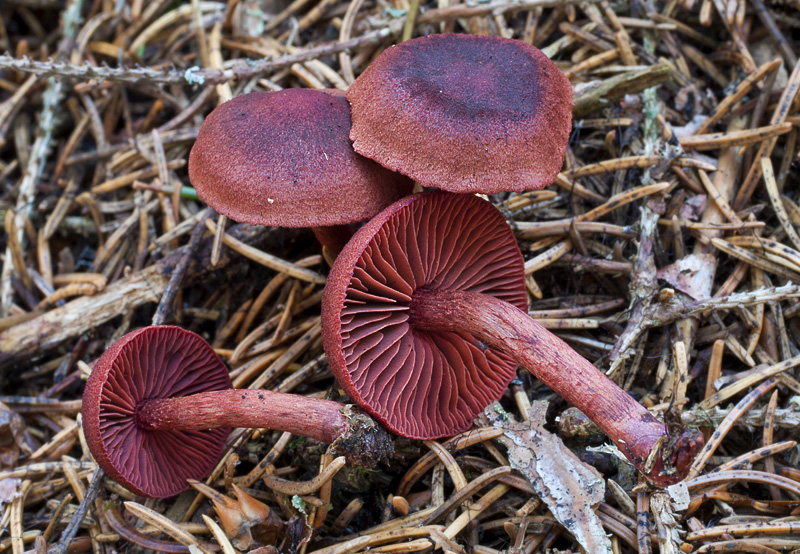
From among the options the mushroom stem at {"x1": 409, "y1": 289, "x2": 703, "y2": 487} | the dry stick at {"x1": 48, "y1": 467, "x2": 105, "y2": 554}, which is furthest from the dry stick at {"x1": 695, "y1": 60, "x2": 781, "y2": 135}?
the dry stick at {"x1": 48, "y1": 467, "x2": 105, "y2": 554}

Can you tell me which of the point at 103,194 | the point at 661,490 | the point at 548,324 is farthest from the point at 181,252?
the point at 661,490

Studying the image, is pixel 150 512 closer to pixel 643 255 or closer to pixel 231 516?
pixel 231 516

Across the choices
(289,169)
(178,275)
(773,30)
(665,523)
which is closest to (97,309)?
(178,275)

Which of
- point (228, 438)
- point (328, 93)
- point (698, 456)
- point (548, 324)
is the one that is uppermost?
point (328, 93)

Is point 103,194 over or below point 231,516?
over

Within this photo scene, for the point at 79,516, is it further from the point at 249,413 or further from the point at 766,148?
the point at 766,148

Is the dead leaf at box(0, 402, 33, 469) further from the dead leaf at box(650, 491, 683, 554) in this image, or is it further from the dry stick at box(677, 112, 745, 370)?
the dry stick at box(677, 112, 745, 370)
